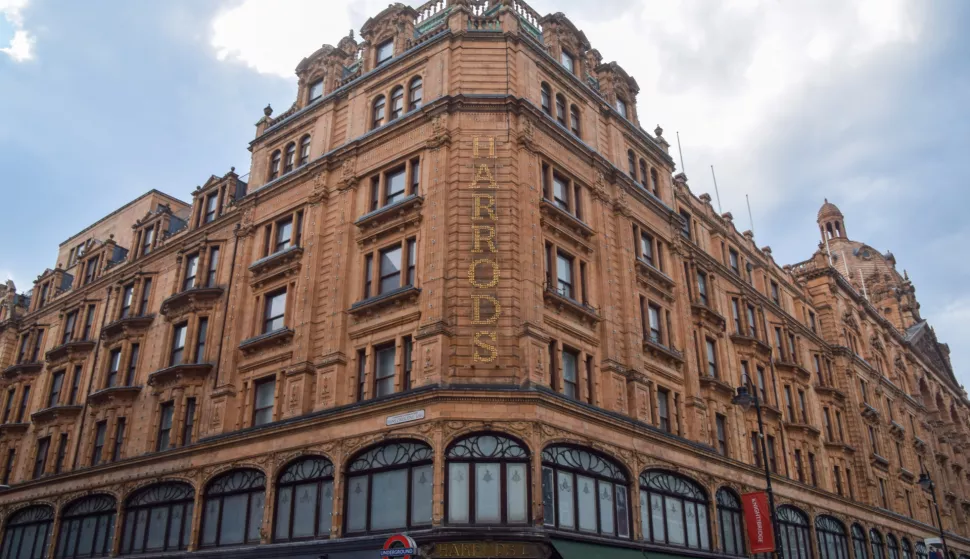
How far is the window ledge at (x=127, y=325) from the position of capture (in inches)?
1540

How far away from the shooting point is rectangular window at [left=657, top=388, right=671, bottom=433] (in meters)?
31.9

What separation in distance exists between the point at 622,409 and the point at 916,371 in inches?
2072

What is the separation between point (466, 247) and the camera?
27156 mm

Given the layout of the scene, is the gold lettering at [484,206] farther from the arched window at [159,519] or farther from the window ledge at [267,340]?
the arched window at [159,519]

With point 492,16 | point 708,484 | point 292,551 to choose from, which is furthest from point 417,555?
point 492,16

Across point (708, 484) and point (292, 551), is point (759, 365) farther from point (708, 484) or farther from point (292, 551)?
point (292, 551)

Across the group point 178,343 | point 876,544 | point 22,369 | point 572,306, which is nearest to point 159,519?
point 178,343

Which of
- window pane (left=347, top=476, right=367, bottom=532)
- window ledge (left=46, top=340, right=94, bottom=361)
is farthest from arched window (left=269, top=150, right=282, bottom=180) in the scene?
window pane (left=347, top=476, right=367, bottom=532)

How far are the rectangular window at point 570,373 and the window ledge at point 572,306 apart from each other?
148 centimetres

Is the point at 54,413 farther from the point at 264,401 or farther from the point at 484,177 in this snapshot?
the point at 484,177

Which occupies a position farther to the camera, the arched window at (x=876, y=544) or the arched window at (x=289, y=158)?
the arched window at (x=876, y=544)

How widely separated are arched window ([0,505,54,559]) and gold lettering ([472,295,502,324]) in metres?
25.0

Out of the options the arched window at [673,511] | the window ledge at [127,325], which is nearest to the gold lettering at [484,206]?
the arched window at [673,511]

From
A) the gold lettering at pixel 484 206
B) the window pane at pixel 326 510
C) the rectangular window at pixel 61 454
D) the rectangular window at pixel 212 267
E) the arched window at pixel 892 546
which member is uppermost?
the rectangular window at pixel 212 267
